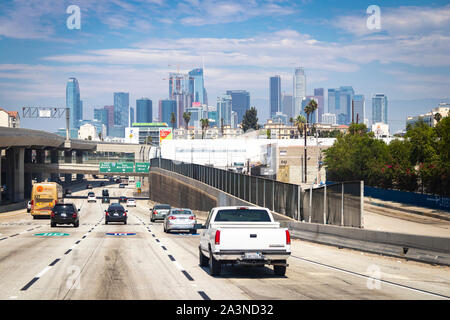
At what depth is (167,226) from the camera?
36.1 m

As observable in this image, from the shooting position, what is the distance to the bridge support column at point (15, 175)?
98938 millimetres

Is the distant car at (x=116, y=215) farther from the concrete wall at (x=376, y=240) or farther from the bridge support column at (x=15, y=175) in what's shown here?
the bridge support column at (x=15, y=175)

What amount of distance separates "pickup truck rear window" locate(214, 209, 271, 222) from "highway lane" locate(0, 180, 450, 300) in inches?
59.6

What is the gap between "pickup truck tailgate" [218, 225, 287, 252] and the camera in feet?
49.1

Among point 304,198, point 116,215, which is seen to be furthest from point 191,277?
point 116,215

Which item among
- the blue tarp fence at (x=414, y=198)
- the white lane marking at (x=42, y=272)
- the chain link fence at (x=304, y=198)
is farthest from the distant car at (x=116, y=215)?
the blue tarp fence at (x=414, y=198)

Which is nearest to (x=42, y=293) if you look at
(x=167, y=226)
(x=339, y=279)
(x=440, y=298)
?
(x=339, y=279)

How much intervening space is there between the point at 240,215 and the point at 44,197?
1579 inches

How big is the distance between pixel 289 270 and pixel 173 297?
6.06 m

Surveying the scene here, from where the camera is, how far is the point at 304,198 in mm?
29984

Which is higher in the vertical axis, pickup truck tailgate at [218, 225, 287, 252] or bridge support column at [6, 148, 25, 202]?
pickup truck tailgate at [218, 225, 287, 252]

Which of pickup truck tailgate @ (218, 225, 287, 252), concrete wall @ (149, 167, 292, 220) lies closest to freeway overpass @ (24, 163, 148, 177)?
concrete wall @ (149, 167, 292, 220)

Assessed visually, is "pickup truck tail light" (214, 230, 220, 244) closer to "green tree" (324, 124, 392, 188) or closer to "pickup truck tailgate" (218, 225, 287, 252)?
"pickup truck tailgate" (218, 225, 287, 252)
